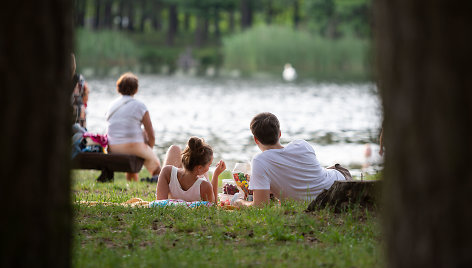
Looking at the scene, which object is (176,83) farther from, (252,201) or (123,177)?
(252,201)

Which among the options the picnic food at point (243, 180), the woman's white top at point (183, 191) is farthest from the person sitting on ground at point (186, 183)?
the picnic food at point (243, 180)

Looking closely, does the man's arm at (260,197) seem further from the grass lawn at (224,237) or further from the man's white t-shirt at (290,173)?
the grass lawn at (224,237)

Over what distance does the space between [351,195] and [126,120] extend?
176 inches

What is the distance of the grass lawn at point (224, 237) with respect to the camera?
3986 millimetres

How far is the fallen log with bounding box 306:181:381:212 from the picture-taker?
5.00m

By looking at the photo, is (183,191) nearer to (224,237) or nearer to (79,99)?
(224,237)

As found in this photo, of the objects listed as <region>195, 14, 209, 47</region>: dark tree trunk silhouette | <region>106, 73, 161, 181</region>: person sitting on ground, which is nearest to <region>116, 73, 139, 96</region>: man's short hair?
<region>106, 73, 161, 181</region>: person sitting on ground

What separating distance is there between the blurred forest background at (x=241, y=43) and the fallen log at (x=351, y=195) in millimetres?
19894
